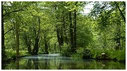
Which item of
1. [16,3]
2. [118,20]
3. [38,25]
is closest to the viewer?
[16,3]

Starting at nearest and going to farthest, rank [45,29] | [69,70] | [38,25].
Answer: [69,70] < [38,25] < [45,29]

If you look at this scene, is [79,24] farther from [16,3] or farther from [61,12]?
[16,3]

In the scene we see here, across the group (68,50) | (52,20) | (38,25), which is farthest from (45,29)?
(68,50)

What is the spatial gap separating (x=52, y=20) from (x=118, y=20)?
1457cm

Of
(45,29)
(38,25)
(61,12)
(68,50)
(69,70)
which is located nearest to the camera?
(69,70)

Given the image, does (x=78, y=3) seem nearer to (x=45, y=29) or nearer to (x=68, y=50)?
(x=68, y=50)

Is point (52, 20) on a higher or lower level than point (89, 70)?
higher

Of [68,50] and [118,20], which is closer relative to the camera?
[118,20]

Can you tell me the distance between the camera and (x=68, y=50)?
27.5m

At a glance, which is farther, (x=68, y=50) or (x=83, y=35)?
(x=83, y=35)

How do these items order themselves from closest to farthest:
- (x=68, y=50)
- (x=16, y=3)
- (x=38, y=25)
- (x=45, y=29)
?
1. (x=16, y=3)
2. (x=68, y=50)
3. (x=38, y=25)
4. (x=45, y=29)

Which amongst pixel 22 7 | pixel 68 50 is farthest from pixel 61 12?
pixel 22 7

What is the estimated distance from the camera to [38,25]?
4050cm

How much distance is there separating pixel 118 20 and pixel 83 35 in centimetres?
1336
